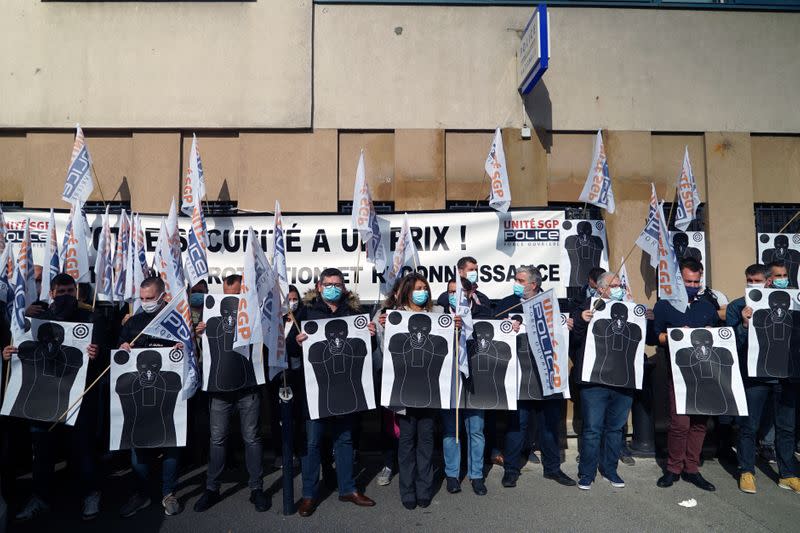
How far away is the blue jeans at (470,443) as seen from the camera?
20.7ft

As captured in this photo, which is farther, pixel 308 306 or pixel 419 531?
pixel 308 306

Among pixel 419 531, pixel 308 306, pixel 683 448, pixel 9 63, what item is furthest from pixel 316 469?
pixel 9 63

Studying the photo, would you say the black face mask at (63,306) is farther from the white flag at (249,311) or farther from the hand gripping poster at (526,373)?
the hand gripping poster at (526,373)

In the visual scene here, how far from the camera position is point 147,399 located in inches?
227

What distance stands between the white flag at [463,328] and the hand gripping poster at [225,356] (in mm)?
1906

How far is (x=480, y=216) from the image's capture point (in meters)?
8.18

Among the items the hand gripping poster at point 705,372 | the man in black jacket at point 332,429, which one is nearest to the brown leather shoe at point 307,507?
the man in black jacket at point 332,429

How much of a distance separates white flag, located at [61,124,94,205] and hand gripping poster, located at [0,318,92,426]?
264 cm

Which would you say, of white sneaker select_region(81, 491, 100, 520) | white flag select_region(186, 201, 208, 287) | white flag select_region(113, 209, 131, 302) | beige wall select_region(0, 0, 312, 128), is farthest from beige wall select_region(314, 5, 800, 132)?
white sneaker select_region(81, 491, 100, 520)

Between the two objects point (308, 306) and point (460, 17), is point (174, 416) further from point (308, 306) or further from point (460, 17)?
point (460, 17)

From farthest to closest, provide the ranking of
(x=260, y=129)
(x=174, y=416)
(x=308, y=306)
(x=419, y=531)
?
(x=260, y=129) → (x=308, y=306) → (x=174, y=416) → (x=419, y=531)

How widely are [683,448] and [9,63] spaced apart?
10.0 metres

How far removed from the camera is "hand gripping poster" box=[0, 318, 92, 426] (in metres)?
5.70

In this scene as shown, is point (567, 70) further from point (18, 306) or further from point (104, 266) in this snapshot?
point (18, 306)
